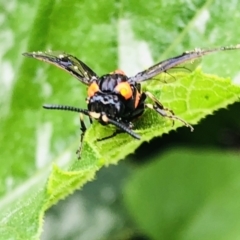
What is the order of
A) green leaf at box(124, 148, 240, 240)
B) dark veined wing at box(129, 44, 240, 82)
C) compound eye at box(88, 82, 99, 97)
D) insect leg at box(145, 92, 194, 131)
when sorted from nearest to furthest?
insect leg at box(145, 92, 194, 131), dark veined wing at box(129, 44, 240, 82), compound eye at box(88, 82, 99, 97), green leaf at box(124, 148, 240, 240)

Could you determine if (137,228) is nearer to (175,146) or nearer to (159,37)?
(175,146)

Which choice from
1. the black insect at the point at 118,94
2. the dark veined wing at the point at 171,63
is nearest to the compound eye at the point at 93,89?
the black insect at the point at 118,94

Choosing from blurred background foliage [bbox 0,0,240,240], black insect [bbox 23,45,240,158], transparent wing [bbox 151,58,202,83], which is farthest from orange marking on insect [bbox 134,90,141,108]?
blurred background foliage [bbox 0,0,240,240]

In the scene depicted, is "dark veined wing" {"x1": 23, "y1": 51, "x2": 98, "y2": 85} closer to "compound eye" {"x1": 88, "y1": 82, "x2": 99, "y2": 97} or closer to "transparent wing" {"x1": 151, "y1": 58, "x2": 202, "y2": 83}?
"compound eye" {"x1": 88, "y1": 82, "x2": 99, "y2": 97}

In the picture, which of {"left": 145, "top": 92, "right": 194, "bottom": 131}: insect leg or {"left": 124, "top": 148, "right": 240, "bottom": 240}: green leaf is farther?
{"left": 124, "top": 148, "right": 240, "bottom": 240}: green leaf

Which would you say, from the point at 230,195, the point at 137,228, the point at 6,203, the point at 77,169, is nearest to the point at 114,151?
the point at 77,169

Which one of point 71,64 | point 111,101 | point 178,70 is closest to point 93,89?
point 111,101

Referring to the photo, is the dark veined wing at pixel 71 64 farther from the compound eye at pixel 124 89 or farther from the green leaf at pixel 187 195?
the green leaf at pixel 187 195
